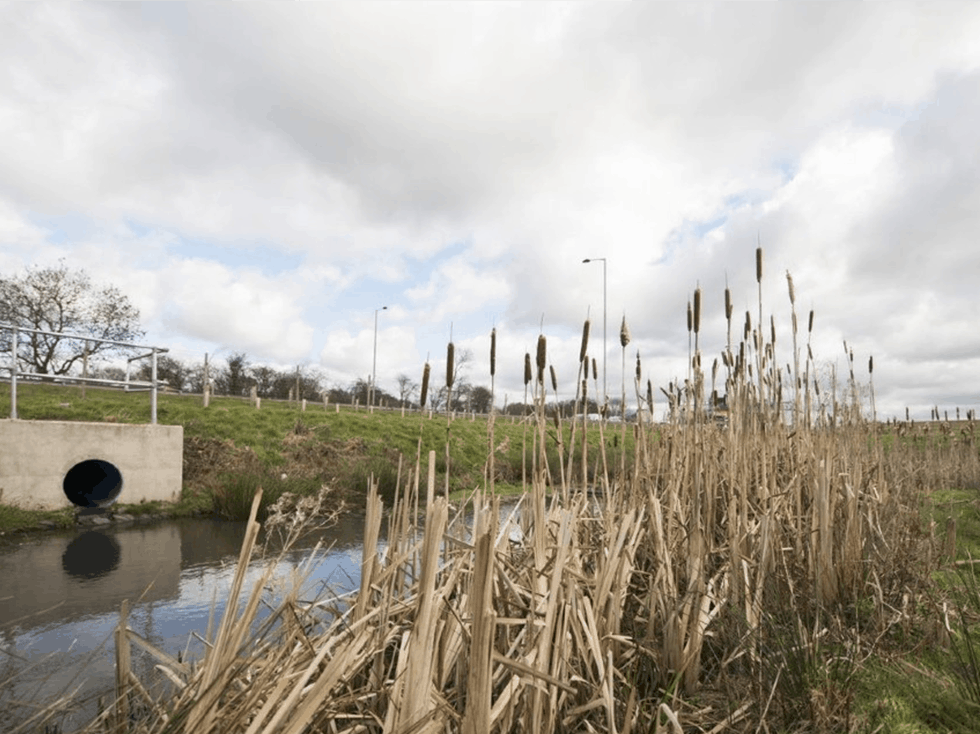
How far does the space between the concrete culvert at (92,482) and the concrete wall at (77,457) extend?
46cm

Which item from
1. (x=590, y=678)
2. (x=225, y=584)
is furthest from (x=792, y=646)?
(x=225, y=584)

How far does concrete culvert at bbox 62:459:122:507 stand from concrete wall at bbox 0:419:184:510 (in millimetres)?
456

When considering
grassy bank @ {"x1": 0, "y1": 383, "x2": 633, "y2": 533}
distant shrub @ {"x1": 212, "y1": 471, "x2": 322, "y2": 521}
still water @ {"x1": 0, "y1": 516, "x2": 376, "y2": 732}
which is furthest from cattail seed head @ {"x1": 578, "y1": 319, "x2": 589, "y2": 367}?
distant shrub @ {"x1": 212, "y1": 471, "x2": 322, "y2": 521}

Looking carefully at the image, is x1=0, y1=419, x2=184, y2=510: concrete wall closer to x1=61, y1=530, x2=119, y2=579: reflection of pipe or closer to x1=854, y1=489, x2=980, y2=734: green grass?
x1=61, y1=530, x2=119, y2=579: reflection of pipe

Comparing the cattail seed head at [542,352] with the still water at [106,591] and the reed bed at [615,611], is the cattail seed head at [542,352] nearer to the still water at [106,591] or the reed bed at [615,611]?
the reed bed at [615,611]

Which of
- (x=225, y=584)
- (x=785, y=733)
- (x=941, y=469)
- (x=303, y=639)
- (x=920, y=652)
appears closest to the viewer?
(x=303, y=639)

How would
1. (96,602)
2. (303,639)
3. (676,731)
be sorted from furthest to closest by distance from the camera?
(96,602) → (303,639) → (676,731)

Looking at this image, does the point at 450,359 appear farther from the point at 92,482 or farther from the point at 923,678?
the point at 92,482

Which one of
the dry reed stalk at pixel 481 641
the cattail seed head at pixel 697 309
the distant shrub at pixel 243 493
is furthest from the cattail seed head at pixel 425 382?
the distant shrub at pixel 243 493

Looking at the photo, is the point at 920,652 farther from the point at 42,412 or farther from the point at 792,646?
the point at 42,412

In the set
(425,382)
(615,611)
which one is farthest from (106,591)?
(615,611)

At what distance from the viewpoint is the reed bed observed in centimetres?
180

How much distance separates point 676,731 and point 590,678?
520 mm

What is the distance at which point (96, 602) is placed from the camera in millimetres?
6117
